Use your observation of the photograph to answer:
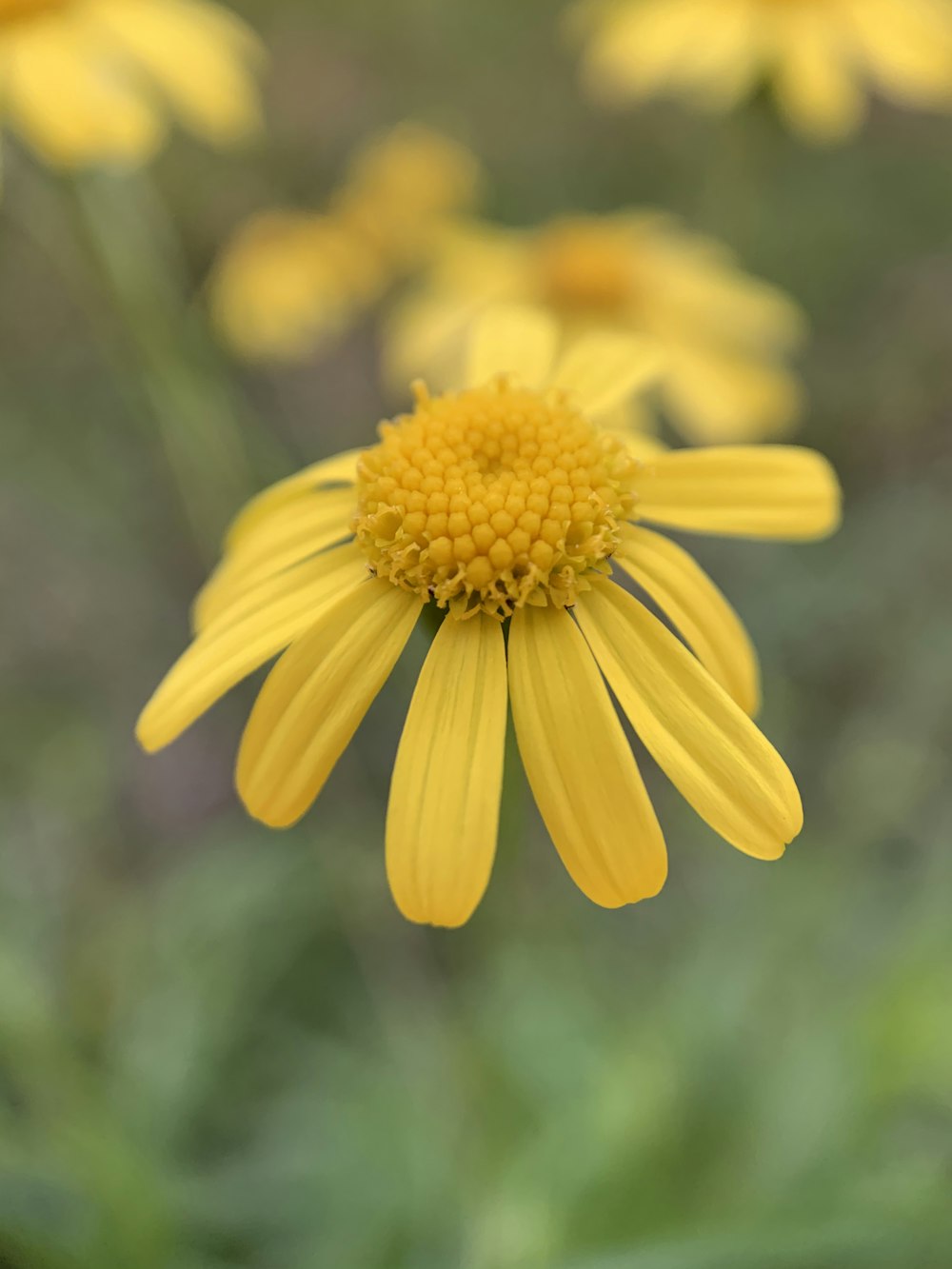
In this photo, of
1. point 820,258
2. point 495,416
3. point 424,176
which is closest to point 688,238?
point 424,176

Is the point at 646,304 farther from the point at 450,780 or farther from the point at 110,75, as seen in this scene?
the point at 450,780

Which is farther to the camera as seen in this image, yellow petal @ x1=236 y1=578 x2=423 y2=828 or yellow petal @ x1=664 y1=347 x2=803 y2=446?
yellow petal @ x1=664 y1=347 x2=803 y2=446

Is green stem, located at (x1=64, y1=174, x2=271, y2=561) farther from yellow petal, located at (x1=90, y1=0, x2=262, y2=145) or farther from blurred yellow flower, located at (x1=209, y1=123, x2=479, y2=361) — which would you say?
blurred yellow flower, located at (x1=209, y1=123, x2=479, y2=361)

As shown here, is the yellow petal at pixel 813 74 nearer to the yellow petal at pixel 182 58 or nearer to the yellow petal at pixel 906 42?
the yellow petal at pixel 906 42

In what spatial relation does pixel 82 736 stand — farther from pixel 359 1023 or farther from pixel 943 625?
pixel 943 625

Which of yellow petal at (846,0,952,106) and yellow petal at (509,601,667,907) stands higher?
yellow petal at (846,0,952,106)

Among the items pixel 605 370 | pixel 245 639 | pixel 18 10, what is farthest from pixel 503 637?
pixel 18 10

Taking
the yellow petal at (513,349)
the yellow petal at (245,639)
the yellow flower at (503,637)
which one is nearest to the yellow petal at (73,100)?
the yellow petal at (513,349)

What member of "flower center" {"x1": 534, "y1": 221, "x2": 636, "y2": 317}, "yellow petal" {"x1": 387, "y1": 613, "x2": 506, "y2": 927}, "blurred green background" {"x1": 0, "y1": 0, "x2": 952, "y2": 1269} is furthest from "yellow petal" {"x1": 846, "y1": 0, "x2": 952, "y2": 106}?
"yellow petal" {"x1": 387, "y1": 613, "x2": 506, "y2": 927}
